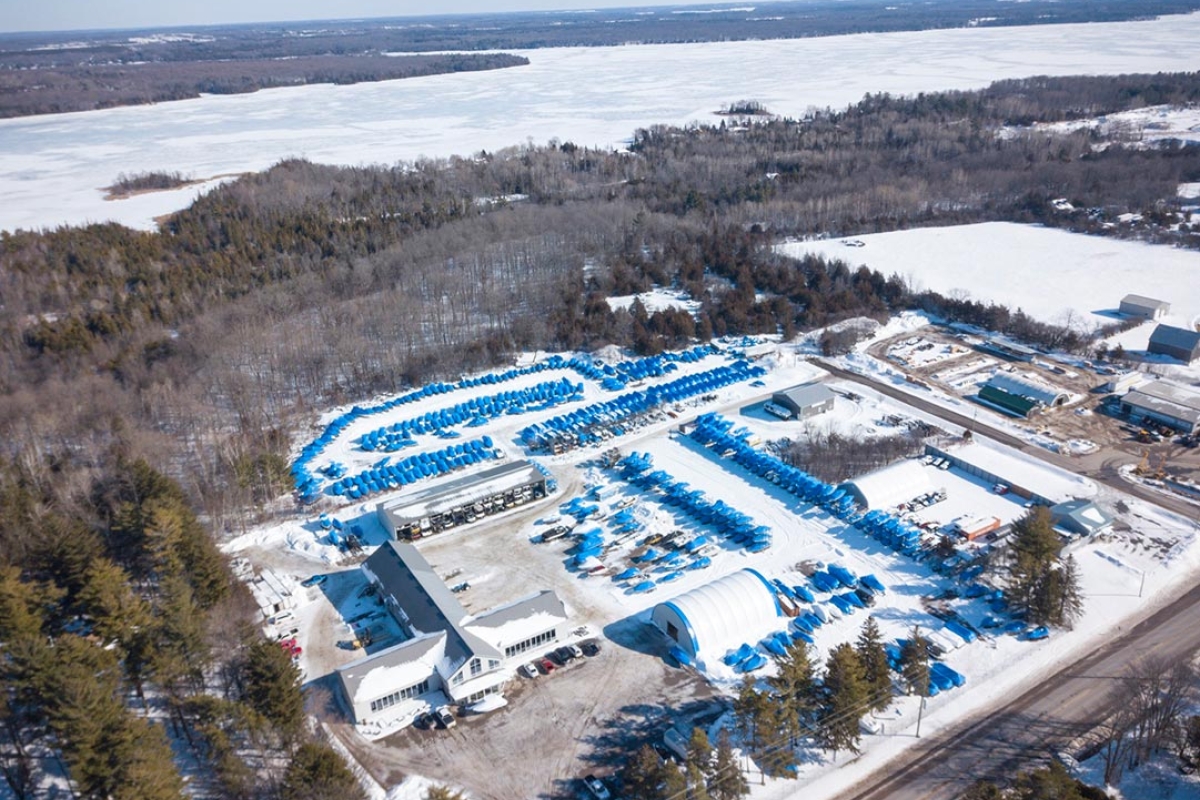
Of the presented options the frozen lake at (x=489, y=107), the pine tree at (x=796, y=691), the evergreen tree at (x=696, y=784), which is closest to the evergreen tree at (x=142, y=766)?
the evergreen tree at (x=696, y=784)

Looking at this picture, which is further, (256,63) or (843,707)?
(256,63)

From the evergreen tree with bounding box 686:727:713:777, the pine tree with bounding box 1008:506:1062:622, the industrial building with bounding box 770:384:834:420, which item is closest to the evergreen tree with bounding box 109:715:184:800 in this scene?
the evergreen tree with bounding box 686:727:713:777

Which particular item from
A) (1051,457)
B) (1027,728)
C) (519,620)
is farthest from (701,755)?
(1051,457)

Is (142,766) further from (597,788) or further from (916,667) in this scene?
(916,667)

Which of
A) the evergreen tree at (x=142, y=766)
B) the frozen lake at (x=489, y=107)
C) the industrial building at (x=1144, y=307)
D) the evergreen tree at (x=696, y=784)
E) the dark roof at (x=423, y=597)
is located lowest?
the dark roof at (x=423, y=597)

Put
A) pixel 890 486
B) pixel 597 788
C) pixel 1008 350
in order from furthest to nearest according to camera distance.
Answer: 1. pixel 1008 350
2. pixel 890 486
3. pixel 597 788

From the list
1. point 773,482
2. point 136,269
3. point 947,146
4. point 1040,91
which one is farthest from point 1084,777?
point 1040,91

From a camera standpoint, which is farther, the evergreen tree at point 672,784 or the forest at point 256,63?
the forest at point 256,63

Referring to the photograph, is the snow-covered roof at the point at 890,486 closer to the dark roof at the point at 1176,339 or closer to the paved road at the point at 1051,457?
the paved road at the point at 1051,457
